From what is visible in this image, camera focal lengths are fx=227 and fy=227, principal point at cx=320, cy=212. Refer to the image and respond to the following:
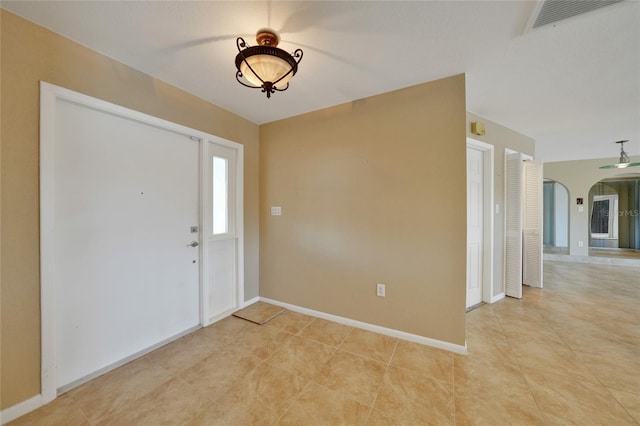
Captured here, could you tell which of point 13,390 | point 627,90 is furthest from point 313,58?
point 627,90

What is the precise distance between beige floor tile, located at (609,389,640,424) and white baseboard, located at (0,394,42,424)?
3917 millimetres

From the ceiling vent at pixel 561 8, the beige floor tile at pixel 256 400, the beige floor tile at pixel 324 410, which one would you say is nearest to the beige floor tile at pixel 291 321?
the beige floor tile at pixel 256 400

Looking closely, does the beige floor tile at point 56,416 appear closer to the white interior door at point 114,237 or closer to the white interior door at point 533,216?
the white interior door at point 114,237

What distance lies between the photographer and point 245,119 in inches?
123

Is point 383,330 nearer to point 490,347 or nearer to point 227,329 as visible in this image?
point 490,347

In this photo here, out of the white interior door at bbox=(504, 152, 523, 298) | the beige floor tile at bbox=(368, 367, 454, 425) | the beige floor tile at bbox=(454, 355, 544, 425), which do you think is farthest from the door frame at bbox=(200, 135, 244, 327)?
the white interior door at bbox=(504, 152, 523, 298)

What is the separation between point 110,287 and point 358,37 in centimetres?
282

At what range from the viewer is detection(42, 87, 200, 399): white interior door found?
1.67m

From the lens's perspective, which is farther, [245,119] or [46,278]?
A: [245,119]

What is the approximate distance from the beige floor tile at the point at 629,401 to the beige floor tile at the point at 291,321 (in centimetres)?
251

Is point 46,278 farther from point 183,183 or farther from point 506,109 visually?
point 506,109

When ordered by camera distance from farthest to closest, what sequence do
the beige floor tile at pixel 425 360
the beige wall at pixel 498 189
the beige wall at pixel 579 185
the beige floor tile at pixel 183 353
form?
the beige wall at pixel 579 185, the beige wall at pixel 498 189, the beige floor tile at pixel 183 353, the beige floor tile at pixel 425 360

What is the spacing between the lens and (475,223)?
10.2 feet

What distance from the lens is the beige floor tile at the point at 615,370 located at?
1733 millimetres
